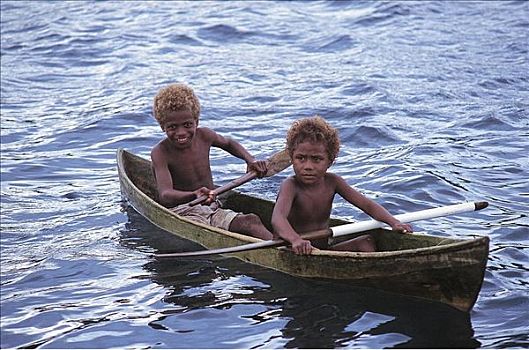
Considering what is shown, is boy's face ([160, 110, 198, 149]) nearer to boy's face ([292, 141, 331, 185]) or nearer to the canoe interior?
the canoe interior

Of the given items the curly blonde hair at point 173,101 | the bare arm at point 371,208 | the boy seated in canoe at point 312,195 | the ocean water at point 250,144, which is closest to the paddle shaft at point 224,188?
the ocean water at point 250,144

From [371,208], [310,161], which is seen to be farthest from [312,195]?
[371,208]

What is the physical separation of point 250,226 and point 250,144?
364cm

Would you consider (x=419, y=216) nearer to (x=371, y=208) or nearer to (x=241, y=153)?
(x=371, y=208)

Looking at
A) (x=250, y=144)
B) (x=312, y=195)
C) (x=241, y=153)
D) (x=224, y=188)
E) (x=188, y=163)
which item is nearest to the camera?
(x=312, y=195)

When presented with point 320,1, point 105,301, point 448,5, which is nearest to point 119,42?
point 320,1

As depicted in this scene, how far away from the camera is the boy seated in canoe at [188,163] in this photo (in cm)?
738

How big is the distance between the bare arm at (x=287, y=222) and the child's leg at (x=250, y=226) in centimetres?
68

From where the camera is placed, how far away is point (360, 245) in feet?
21.7

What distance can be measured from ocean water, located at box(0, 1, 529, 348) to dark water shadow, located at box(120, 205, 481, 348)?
0.05 ft

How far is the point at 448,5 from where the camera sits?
17.2m

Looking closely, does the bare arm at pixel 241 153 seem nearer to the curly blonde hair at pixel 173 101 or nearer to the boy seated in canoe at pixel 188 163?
the boy seated in canoe at pixel 188 163

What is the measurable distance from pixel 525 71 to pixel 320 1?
22.2ft

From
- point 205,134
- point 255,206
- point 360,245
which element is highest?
point 205,134
